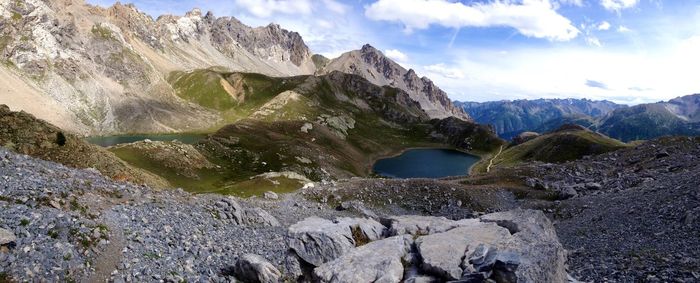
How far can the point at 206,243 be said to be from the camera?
2381cm

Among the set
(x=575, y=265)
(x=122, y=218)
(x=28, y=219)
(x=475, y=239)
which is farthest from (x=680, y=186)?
(x=28, y=219)

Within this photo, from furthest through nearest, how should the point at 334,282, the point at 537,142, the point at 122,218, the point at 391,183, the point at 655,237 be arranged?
the point at 537,142
the point at 391,183
the point at 655,237
the point at 122,218
the point at 334,282

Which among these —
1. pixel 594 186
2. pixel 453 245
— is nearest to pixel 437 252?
pixel 453 245

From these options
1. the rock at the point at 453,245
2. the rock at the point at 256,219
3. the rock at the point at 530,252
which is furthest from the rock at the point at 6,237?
the rock at the point at 530,252

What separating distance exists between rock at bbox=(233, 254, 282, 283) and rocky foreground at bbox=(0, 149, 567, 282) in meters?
0.05

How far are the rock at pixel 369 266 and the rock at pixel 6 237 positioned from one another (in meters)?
12.8

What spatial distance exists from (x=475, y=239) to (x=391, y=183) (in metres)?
41.0

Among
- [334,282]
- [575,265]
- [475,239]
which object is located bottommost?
[575,265]

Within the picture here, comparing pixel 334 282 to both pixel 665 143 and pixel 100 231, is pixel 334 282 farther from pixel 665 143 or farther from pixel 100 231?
pixel 665 143

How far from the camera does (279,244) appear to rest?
88.7 feet

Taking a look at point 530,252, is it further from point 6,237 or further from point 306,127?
point 306,127

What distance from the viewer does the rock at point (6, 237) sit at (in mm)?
16672

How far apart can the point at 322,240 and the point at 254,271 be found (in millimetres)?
3952

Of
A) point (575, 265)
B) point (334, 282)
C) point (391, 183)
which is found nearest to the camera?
point (334, 282)
